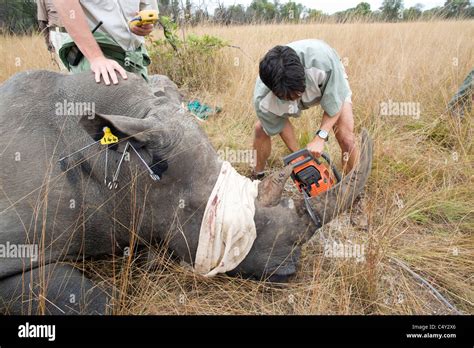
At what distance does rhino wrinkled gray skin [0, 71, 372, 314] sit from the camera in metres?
2.32

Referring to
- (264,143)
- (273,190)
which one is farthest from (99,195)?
(264,143)

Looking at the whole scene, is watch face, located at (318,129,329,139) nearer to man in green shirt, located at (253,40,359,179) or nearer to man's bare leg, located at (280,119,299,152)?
man in green shirt, located at (253,40,359,179)

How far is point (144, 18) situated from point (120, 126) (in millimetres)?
1240

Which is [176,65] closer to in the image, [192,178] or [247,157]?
[247,157]

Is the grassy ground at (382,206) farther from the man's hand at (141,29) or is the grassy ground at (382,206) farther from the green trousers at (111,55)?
the man's hand at (141,29)

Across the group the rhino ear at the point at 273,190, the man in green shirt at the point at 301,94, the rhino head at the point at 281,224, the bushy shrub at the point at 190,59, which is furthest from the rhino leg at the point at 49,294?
the bushy shrub at the point at 190,59

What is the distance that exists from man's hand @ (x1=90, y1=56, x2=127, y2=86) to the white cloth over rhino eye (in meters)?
0.94

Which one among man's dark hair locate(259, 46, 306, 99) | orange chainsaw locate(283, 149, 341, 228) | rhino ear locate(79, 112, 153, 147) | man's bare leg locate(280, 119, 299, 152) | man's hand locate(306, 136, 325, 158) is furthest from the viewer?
man's bare leg locate(280, 119, 299, 152)

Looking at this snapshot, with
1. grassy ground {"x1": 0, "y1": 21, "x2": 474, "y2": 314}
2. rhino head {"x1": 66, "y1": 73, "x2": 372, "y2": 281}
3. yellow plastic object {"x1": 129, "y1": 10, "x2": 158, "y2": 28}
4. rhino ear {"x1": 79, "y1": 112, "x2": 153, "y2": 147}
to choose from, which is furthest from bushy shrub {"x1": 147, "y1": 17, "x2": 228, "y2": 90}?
rhino ear {"x1": 79, "y1": 112, "x2": 153, "y2": 147}

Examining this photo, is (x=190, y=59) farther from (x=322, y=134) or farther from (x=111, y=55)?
(x=322, y=134)

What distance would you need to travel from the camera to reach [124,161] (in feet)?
7.92

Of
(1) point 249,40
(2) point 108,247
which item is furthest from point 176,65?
(2) point 108,247

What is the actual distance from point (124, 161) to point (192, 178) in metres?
0.44

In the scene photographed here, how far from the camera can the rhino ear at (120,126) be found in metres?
2.15
